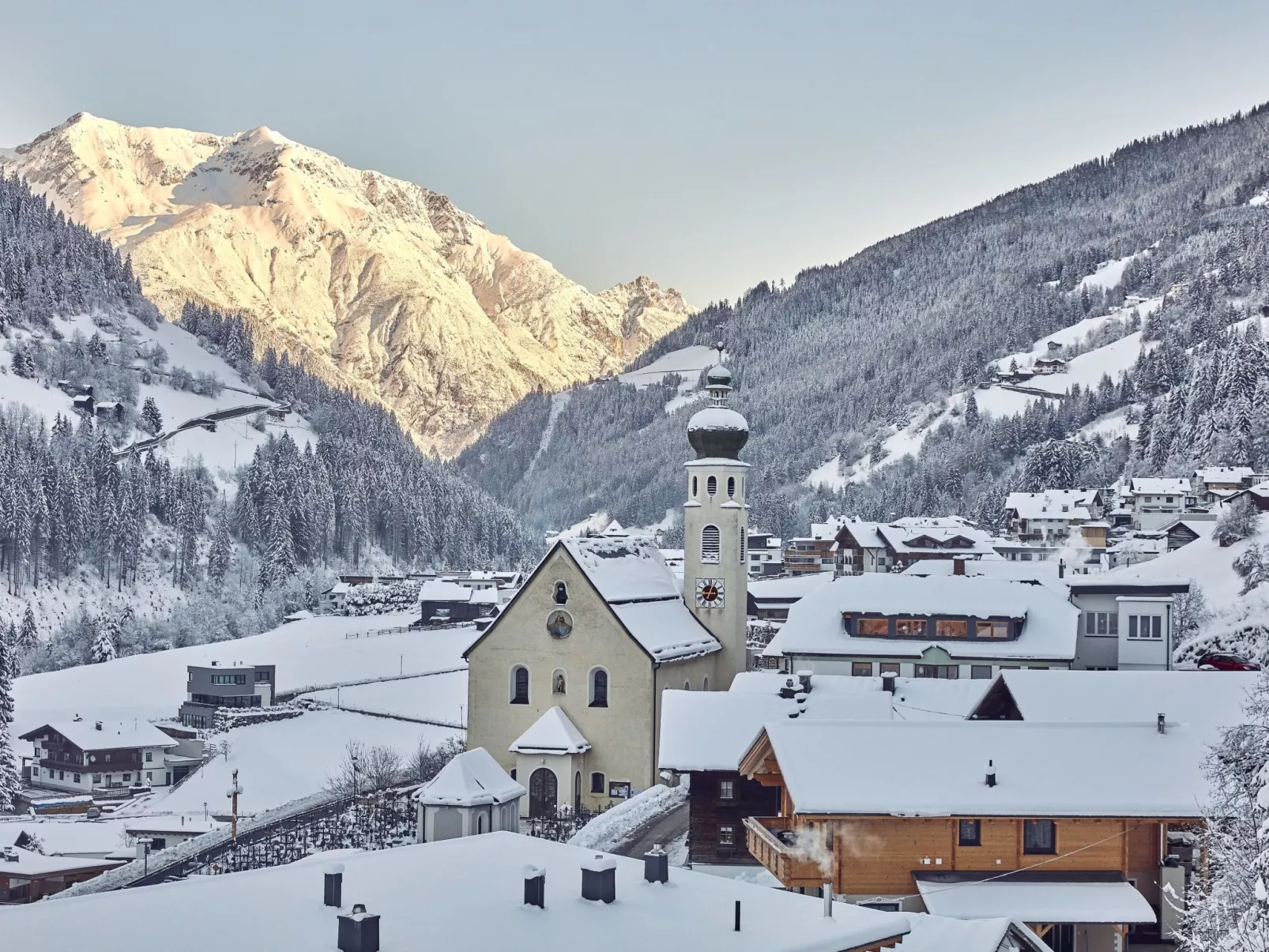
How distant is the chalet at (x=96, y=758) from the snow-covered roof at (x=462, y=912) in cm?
7097

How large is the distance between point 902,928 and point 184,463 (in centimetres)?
17893

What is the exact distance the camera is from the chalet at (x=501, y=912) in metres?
24.2

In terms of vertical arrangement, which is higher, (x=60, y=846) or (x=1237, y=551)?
(x=1237, y=551)

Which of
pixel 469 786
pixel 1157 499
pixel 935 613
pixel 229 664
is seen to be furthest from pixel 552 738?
pixel 1157 499

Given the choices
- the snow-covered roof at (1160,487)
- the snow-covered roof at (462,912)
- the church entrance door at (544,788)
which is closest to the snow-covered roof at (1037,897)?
A: the snow-covered roof at (462,912)

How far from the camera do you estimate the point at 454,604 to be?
521 ft

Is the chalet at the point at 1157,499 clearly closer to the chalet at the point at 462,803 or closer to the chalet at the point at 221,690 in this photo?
the chalet at the point at 221,690

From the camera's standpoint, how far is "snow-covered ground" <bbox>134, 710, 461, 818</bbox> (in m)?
78.8

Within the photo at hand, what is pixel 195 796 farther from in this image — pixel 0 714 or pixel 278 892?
pixel 278 892

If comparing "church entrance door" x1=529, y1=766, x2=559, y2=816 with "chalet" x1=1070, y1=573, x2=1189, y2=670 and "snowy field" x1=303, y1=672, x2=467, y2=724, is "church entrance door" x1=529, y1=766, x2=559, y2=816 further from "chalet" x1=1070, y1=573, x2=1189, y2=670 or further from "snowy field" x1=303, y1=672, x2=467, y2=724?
"snowy field" x1=303, y1=672, x2=467, y2=724

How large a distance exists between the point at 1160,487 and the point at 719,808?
124 meters

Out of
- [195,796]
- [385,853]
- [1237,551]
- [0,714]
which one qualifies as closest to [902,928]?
[385,853]

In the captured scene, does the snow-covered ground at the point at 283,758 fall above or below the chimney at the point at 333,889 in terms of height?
below

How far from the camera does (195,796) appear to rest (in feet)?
260
